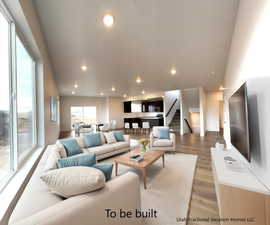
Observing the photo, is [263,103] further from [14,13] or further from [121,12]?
[14,13]

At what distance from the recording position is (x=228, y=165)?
186 cm

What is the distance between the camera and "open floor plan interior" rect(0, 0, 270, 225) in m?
1.20

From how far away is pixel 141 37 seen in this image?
12.3ft

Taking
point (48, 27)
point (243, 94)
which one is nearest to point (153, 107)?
point (48, 27)

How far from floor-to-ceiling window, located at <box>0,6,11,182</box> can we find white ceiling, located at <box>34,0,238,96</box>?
5.02 feet

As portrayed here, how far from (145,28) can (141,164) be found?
3.30 metres

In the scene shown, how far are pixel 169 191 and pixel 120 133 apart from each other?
8.63 ft

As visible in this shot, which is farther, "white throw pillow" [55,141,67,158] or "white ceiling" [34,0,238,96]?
"white ceiling" [34,0,238,96]

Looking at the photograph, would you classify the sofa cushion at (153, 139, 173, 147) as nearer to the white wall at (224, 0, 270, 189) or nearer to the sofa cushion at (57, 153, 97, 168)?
the white wall at (224, 0, 270, 189)

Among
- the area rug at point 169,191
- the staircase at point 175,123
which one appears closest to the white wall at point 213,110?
the staircase at point 175,123

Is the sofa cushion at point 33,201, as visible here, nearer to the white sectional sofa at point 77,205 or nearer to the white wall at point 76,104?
the white sectional sofa at point 77,205

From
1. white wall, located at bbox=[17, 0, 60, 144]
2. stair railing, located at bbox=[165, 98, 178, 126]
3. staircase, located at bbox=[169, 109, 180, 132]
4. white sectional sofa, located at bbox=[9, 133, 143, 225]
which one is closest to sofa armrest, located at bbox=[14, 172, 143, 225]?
white sectional sofa, located at bbox=[9, 133, 143, 225]

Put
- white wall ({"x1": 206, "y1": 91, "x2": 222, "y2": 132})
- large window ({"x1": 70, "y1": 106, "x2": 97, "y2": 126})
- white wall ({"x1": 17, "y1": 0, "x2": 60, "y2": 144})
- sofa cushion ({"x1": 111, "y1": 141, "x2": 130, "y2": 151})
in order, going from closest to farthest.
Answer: white wall ({"x1": 17, "y1": 0, "x2": 60, "y2": 144}) < sofa cushion ({"x1": 111, "y1": 141, "x2": 130, "y2": 151}) < white wall ({"x1": 206, "y1": 91, "x2": 222, "y2": 132}) < large window ({"x1": 70, "y1": 106, "x2": 97, "y2": 126})

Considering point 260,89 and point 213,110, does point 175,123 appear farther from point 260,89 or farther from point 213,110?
point 260,89
